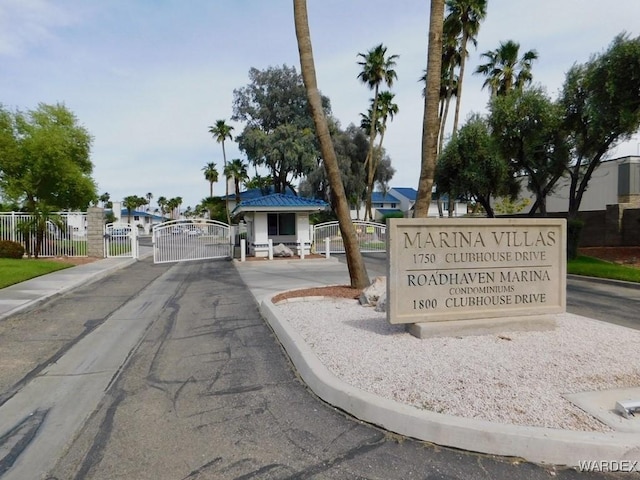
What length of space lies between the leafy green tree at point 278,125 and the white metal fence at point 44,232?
18.1 metres

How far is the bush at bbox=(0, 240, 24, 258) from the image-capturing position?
18.7 metres

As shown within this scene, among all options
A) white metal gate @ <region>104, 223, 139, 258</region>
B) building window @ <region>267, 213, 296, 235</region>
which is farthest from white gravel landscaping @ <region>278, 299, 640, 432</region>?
white metal gate @ <region>104, 223, 139, 258</region>

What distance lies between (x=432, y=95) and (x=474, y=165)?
13.7m

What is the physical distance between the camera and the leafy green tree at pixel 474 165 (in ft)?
67.1

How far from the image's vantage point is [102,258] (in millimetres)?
22125

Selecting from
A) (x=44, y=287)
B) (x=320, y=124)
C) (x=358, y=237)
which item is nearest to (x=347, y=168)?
(x=358, y=237)

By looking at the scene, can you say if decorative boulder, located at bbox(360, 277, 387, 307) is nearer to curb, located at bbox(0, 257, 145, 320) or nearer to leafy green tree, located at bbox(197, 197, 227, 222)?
curb, located at bbox(0, 257, 145, 320)

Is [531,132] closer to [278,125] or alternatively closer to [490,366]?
A: [490,366]

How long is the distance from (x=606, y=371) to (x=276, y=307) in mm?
5439

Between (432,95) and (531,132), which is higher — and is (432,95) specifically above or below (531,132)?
below

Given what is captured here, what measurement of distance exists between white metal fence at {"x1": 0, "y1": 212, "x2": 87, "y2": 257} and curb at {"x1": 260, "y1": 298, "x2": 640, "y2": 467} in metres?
21.6

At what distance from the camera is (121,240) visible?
24.6 meters

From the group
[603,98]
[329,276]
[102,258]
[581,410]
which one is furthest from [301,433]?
[102,258]

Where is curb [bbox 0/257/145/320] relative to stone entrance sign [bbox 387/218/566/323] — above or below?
below
